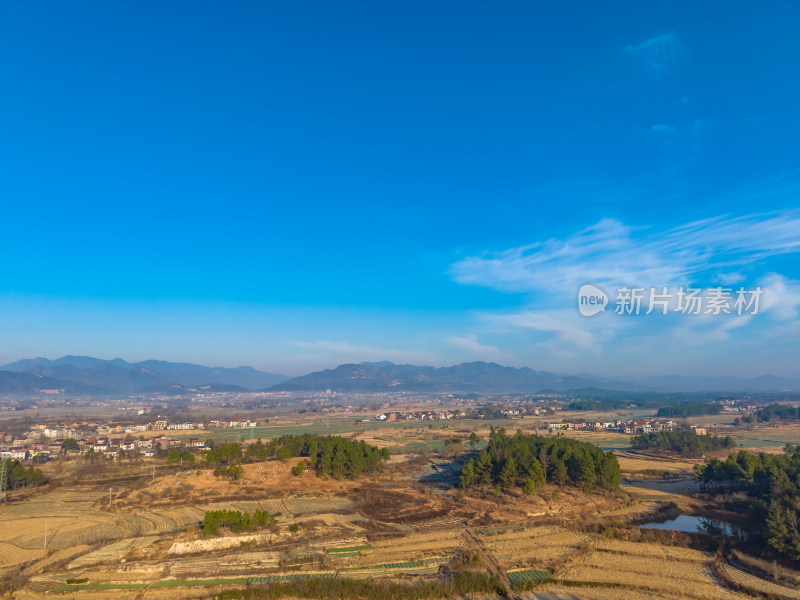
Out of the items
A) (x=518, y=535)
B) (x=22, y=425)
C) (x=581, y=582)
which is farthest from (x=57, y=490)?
(x=22, y=425)

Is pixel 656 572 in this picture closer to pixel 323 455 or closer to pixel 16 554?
pixel 323 455

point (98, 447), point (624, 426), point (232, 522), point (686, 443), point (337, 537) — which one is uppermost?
point (232, 522)

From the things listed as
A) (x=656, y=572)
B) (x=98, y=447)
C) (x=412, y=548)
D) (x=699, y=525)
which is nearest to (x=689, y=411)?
(x=699, y=525)

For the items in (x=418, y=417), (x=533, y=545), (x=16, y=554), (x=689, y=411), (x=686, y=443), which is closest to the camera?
(x=16, y=554)

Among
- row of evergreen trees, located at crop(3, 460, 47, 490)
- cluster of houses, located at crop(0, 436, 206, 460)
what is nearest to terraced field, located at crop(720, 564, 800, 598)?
row of evergreen trees, located at crop(3, 460, 47, 490)

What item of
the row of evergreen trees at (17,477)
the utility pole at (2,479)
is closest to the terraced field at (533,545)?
the utility pole at (2,479)

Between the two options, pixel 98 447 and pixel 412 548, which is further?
pixel 98 447

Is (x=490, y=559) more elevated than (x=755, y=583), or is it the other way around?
(x=755, y=583)
